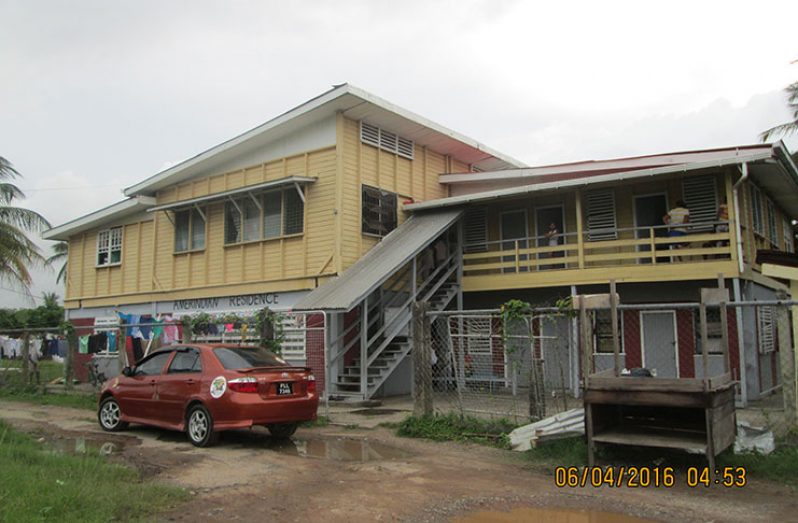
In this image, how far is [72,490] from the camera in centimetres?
588

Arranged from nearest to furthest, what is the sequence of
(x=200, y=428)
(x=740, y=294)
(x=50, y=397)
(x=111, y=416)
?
(x=200, y=428)
(x=111, y=416)
(x=740, y=294)
(x=50, y=397)

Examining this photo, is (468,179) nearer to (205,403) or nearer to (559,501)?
(205,403)

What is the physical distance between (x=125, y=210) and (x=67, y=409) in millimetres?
9998

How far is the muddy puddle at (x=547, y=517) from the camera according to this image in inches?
222

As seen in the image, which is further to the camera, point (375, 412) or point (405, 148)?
point (405, 148)

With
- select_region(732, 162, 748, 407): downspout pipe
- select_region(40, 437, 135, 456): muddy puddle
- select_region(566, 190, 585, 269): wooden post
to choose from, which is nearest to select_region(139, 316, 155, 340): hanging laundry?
select_region(40, 437, 135, 456): muddy puddle

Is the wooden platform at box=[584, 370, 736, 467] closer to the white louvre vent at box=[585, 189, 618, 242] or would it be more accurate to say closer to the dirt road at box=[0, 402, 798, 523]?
the dirt road at box=[0, 402, 798, 523]

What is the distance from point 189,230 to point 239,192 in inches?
138

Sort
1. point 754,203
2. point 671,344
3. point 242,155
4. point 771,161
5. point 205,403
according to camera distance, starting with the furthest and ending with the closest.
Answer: point 242,155
point 754,203
point 671,344
point 771,161
point 205,403

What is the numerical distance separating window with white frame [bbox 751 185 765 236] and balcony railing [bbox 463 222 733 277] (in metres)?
2.07

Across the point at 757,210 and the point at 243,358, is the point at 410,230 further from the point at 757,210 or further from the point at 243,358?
the point at 757,210

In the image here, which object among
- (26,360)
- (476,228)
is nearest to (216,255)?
(26,360)

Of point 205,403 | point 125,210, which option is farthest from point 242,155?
point 205,403

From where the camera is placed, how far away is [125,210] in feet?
74.5
